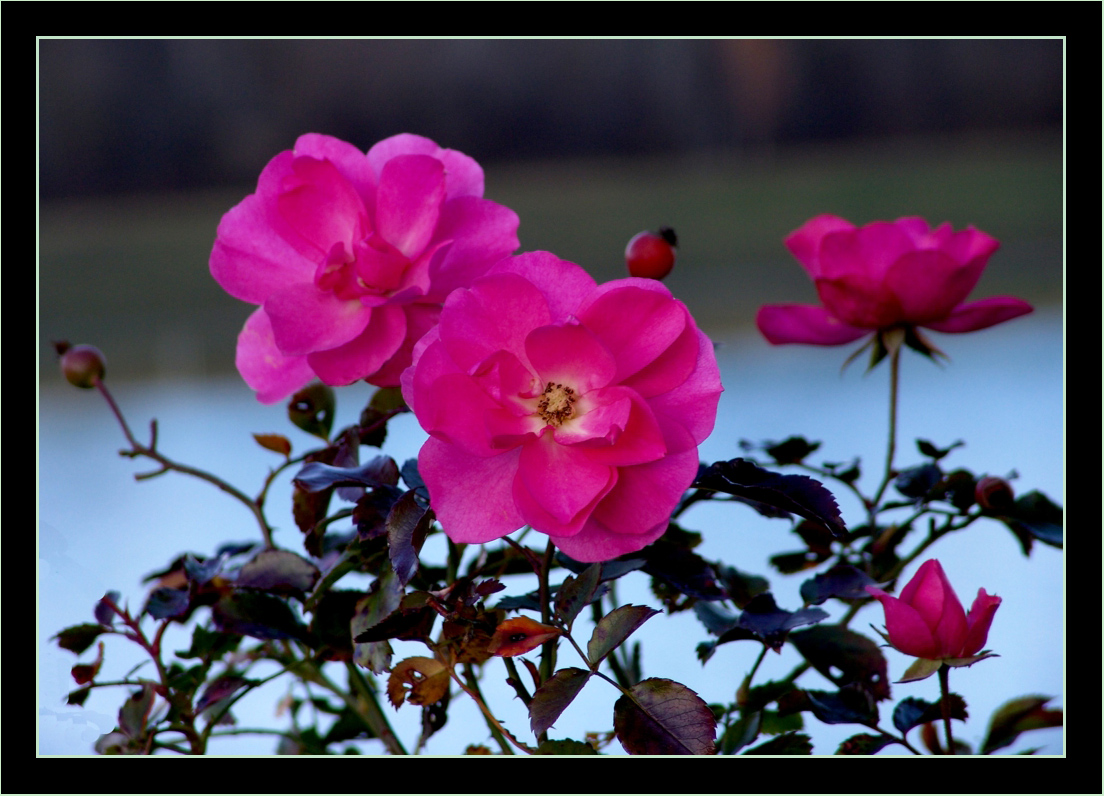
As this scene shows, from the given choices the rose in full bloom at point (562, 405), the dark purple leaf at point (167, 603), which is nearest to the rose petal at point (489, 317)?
the rose in full bloom at point (562, 405)

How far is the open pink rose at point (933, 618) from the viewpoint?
393 millimetres

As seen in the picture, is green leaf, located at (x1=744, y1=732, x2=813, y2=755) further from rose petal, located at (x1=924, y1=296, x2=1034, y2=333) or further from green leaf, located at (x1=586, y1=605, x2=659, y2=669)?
rose petal, located at (x1=924, y1=296, x2=1034, y2=333)

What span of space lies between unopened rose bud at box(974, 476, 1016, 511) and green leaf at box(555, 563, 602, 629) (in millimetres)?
206

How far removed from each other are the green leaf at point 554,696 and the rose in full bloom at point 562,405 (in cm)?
5

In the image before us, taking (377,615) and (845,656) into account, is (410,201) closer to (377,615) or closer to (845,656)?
(377,615)

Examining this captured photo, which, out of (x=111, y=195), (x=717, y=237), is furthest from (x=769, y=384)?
(x=111, y=195)

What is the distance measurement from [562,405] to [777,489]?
0.30 feet

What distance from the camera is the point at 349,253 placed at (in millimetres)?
422

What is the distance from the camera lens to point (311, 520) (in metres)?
0.45

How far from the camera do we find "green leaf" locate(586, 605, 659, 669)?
36cm

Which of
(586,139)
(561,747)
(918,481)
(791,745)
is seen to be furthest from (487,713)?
(586,139)

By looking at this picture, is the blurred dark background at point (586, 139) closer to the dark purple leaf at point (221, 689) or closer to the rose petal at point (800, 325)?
the rose petal at point (800, 325)

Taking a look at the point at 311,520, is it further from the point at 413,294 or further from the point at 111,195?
the point at 111,195
